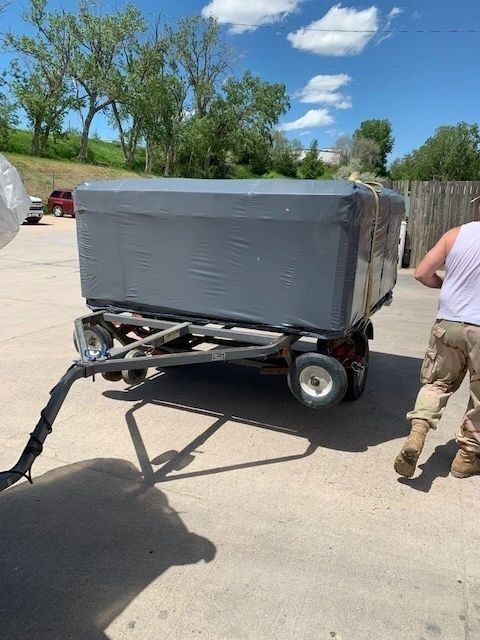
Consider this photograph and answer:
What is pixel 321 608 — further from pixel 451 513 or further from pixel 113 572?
pixel 451 513

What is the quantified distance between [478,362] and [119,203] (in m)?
3.05

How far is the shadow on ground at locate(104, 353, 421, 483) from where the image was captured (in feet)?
13.9

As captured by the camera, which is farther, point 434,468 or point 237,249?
point 237,249

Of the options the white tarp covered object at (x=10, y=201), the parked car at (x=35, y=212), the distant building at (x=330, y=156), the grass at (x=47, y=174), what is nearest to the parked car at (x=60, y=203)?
the grass at (x=47, y=174)

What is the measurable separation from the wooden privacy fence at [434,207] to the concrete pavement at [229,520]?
9.84 meters

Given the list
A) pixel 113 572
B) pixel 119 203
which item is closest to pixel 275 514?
pixel 113 572

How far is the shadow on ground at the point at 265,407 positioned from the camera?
4246mm

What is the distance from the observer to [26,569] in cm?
275

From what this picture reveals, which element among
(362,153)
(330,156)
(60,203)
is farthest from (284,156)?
(60,203)

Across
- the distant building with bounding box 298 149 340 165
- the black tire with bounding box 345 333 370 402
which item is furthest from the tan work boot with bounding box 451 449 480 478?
the distant building with bounding box 298 149 340 165

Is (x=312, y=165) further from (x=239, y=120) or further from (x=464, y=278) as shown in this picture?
(x=464, y=278)

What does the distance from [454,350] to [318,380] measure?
3.23 feet

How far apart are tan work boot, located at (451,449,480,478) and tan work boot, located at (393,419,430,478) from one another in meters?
0.38

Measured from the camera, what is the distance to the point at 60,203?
31750 mm
